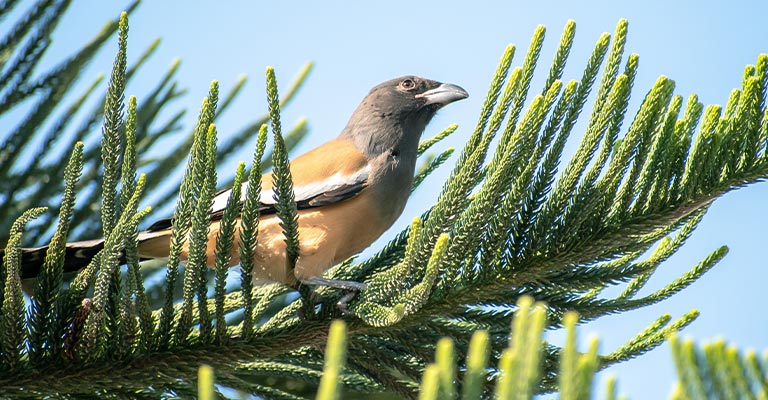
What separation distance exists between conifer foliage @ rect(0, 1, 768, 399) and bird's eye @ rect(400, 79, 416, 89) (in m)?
2.73

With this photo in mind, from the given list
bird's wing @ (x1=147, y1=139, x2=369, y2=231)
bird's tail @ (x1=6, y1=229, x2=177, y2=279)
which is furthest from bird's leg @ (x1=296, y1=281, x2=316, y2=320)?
bird's wing @ (x1=147, y1=139, x2=369, y2=231)

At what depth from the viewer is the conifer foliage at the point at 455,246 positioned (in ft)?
8.83

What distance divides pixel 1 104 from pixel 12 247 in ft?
6.37

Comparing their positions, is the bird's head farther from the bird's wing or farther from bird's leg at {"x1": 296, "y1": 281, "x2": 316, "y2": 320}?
bird's leg at {"x1": 296, "y1": 281, "x2": 316, "y2": 320}

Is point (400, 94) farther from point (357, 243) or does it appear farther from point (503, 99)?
point (503, 99)

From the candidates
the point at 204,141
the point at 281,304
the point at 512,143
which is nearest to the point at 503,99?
the point at 512,143

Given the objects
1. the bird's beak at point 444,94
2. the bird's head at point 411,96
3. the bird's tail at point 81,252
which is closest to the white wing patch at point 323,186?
the bird's tail at point 81,252

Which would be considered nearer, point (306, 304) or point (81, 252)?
point (306, 304)

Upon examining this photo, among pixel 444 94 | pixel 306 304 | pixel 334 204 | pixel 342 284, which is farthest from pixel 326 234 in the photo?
pixel 444 94

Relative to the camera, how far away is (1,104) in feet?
14.4

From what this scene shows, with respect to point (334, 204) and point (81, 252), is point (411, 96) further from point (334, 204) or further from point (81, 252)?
point (81, 252)

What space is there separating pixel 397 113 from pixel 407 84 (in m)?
0.39

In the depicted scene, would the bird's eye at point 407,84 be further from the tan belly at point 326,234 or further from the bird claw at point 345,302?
the bird claw at point 345,302

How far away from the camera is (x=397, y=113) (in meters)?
5.53
